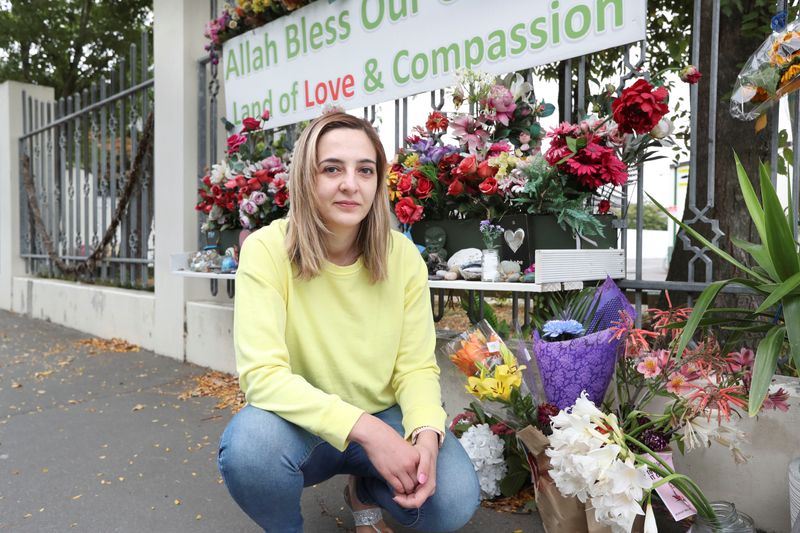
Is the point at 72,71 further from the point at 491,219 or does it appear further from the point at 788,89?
the point at 788,89

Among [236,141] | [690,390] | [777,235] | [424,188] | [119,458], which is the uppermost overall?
[236,141]

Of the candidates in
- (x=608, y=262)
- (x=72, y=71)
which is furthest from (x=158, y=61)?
(x=72, y=71)

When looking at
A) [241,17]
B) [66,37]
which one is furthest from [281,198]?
[66,37]

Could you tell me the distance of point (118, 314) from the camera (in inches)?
216

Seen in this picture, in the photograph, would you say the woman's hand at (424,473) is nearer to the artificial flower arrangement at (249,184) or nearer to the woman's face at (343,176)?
the woman's face at (343,176)

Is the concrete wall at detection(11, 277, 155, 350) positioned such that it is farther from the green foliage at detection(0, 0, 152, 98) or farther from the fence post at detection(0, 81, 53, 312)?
the green foliage at detection(0, 0, 152, 98)

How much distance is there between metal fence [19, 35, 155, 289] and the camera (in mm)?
5551

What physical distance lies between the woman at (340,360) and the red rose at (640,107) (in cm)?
92

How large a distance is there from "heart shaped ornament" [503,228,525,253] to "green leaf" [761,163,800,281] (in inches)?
35.9

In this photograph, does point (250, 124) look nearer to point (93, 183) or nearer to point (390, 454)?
point (390, 454)

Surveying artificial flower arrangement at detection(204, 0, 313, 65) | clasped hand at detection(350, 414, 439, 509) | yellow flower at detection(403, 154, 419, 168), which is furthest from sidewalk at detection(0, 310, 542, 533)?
artificial flower arrangement at detection(204, 0, 313, 65)

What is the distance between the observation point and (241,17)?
4.01 m

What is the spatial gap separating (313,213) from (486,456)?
3.75ft

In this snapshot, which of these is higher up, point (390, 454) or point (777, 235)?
point (777, 235)
